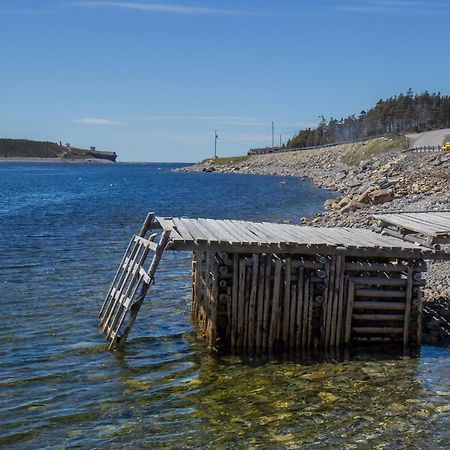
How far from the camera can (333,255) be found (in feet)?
45.2

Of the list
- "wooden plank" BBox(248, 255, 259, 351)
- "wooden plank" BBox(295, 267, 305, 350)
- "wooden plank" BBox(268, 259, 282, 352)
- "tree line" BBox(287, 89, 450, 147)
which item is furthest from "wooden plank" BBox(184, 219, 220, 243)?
"tree line" BBox(287, 89, 450, 147)

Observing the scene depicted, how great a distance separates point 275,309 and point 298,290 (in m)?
0.60

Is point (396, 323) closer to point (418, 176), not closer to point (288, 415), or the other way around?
point (288, 415)

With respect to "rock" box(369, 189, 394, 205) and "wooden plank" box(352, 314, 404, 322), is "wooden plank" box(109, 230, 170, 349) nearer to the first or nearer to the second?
"wooden plank" box(352, 314, 404, 322)

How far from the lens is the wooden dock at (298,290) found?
1362 centimetres

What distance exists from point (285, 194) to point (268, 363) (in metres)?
53.6

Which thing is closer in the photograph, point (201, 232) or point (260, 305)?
point (260, 305)

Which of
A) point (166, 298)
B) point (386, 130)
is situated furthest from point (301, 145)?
point (166, 298)

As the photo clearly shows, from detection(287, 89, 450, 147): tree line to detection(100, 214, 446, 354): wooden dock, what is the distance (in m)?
118

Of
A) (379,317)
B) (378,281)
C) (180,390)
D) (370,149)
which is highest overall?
(370,149)

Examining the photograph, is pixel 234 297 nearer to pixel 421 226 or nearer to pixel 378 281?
pixel 378 281

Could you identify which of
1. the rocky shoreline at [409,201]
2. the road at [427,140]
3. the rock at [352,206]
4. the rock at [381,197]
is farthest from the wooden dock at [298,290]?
the road at [427,140]

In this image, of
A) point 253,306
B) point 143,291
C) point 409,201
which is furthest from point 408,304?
point 409,201

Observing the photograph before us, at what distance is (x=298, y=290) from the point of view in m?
13.8
